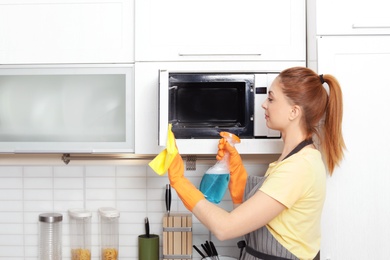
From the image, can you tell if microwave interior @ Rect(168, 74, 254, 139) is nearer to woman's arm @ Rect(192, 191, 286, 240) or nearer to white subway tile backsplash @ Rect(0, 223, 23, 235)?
woman's arm @ Rect(192, 191, 286, 240)

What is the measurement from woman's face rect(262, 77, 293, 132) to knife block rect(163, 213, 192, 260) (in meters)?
0.67

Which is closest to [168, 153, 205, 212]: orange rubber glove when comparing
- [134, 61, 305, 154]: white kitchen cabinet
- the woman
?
the woman

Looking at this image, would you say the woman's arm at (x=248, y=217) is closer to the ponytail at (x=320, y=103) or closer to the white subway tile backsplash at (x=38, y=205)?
the ponytail at (x=320, y=103)

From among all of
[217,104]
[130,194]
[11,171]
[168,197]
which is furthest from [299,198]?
[11,171]

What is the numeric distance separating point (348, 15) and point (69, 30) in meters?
1.04

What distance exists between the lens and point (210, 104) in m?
1.84

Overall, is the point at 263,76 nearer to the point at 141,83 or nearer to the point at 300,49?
the point at 300,49

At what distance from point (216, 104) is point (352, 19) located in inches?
→ 22.3

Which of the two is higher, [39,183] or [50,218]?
[39,183]

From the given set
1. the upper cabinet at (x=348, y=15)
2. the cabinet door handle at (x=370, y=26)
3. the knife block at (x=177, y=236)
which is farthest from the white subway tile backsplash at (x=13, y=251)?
the cabinet door handle at (x=370, y=26)

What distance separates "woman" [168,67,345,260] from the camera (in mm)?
1520

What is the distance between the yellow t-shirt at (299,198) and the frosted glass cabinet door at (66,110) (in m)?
0.65

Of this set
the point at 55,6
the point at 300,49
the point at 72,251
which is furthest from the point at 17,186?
the point at 300,49

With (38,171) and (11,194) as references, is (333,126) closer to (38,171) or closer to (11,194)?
(38,171)
